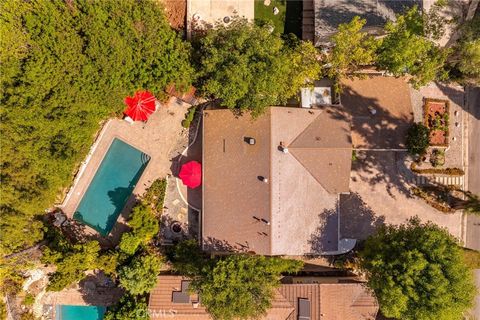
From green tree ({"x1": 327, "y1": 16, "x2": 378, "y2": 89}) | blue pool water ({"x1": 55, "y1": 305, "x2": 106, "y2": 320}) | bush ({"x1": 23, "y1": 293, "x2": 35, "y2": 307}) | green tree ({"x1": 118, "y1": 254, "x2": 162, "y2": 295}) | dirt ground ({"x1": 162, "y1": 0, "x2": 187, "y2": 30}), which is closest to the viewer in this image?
green tree ({"x1": 327, "y1": 16, "x2": 378, "y2": 89})

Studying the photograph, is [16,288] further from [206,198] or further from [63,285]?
[206,198]

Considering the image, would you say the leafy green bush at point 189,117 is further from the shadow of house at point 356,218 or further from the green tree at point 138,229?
the shadow of house at point 356,218

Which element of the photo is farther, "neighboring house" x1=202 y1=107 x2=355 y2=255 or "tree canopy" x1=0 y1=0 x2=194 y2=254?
"neighboring house" x1=202 y1=107 x2=355 y2=255

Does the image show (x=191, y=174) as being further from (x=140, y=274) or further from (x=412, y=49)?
(x=412, y=49)

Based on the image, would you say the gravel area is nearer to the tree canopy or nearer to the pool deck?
the tree canopy

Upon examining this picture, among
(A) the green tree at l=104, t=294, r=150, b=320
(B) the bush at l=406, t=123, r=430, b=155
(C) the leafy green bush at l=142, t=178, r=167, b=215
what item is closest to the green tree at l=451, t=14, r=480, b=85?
(B) the bush at l=406, t=123, r=430, b=155

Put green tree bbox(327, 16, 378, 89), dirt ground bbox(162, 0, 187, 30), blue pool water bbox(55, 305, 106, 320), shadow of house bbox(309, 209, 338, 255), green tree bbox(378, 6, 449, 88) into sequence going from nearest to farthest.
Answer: green tree bbox(378, 6, 449, 88)
green tree bbox(327, 16, 378, 89)
shadow of house bbox(309, 209, 338, 255)
dirt ground bbox(162, 0, 187, 30)
blue pool water bbox(55, 305, 106, 320)
